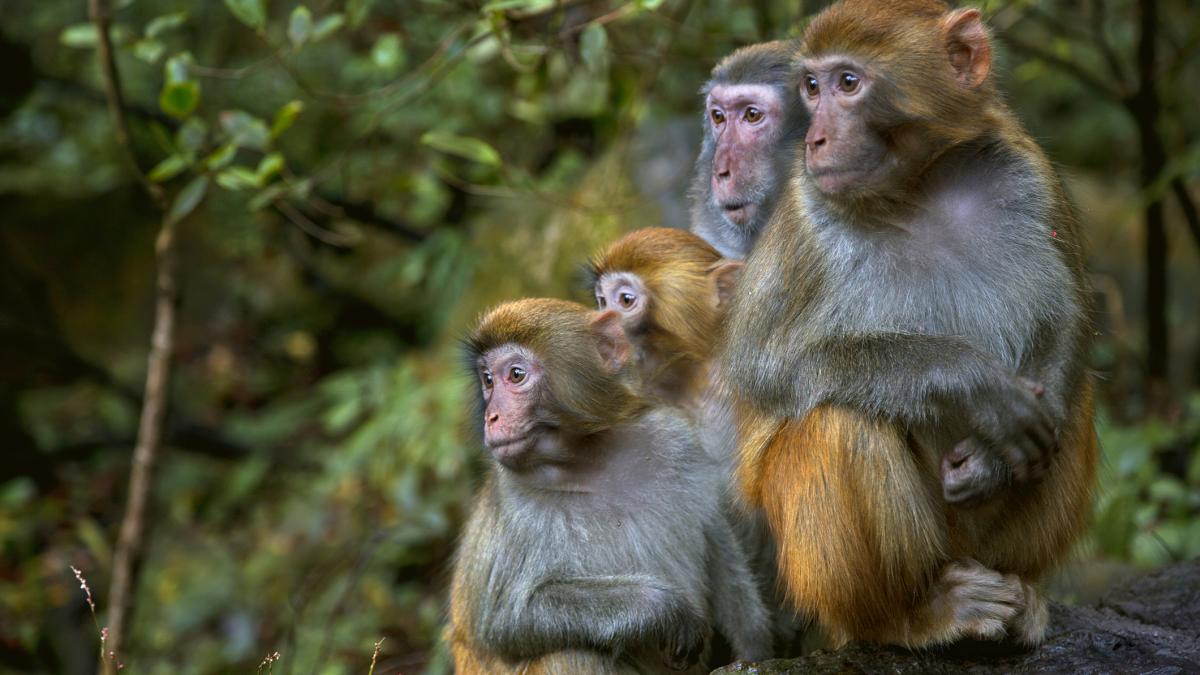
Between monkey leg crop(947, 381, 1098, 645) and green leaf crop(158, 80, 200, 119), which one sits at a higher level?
green leaf crop(158, 80, 200, 119)

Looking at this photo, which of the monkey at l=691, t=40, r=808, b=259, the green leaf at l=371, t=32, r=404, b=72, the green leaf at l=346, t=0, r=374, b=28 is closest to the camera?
the monkey at l=691, t=40, r=808, b=259

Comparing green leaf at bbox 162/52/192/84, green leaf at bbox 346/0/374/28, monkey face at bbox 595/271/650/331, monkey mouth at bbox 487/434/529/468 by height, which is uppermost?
green leaf at bbox 346/0/374/28

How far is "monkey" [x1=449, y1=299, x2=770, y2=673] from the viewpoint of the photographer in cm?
399

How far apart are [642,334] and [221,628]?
5833 millimetres

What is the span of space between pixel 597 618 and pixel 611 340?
40.4 inches

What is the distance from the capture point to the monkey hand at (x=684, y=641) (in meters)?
3.91

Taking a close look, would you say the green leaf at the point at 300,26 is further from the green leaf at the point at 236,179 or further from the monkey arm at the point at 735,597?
the monkey arm at the point at 735,597

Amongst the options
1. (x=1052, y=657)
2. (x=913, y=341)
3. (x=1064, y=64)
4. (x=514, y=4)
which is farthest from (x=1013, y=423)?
(x=1064, y=64)

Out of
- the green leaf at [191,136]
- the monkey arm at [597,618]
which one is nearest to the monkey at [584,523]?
the monkey arm at [597,618]

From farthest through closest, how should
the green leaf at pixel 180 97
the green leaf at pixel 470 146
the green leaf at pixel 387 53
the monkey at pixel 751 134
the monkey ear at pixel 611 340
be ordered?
the green leaf at pixel 470 146, the green leaf at pixel 387 53, the green leaf at pixel 180 97, the monkey at pixel 751 134, the monkey ear at pixel 611 340

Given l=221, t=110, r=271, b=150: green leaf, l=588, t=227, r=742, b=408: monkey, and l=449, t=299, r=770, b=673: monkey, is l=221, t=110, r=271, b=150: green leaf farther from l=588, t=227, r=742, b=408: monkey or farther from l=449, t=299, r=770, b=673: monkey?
l=588, t=227, r=742, b=408: monkey

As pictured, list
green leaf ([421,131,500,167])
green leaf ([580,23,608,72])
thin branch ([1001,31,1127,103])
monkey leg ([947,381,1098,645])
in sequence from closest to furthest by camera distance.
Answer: monkey leg ([947,381,1098,645]), green leaf ([580,23,608,72]), green leaf ([421,131,500,167]), thin branch ([1001,31,1127,103])

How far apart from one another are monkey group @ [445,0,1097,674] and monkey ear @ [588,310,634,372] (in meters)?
0.04

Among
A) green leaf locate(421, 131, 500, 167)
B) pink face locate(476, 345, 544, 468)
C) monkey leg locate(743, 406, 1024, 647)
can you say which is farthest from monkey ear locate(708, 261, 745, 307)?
green leaf locate(421, 131, 500, 167)
